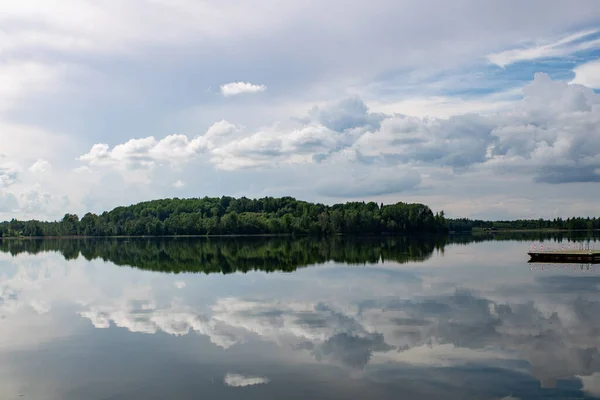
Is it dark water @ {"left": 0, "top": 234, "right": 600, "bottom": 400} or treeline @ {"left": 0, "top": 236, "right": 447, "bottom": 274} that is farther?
treeline @ {"left": 0, "top": 236, "right": 447, "bottom": 274}

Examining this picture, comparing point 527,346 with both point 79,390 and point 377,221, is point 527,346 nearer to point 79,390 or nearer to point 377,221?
point 79,390

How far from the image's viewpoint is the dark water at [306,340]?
50.4ft

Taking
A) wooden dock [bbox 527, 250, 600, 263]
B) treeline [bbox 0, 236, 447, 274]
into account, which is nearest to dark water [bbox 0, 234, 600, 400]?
treeline [bbox 0, 236, 447, 274]

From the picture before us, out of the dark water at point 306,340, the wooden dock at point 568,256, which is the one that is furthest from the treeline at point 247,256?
the dark water at point 306,340

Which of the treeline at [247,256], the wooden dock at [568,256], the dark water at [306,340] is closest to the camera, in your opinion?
the dark water at [306,340]

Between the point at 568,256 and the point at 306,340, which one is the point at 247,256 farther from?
the point at 306,340

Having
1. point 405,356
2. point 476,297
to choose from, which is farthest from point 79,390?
point 476,297

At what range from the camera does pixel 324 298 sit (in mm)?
31578

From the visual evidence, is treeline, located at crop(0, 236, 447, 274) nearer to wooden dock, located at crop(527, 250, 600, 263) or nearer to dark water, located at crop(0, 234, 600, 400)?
wooden dock, located at crop(527, 250, 600, 263)

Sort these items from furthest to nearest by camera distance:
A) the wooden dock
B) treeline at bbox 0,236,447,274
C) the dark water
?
the wooden dock
treeline at bbox 0,236,447,274
the dark water

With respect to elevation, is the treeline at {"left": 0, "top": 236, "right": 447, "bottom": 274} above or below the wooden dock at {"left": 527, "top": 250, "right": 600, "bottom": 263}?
below

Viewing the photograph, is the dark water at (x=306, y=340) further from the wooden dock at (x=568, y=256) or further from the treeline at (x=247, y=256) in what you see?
the wooden dock at (x=568, y=256)

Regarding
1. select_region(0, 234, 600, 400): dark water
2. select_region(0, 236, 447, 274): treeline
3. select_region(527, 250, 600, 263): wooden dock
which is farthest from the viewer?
select_region(527, 250, 600, 263): wooden dock

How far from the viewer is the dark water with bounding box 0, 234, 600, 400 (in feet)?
50.4
